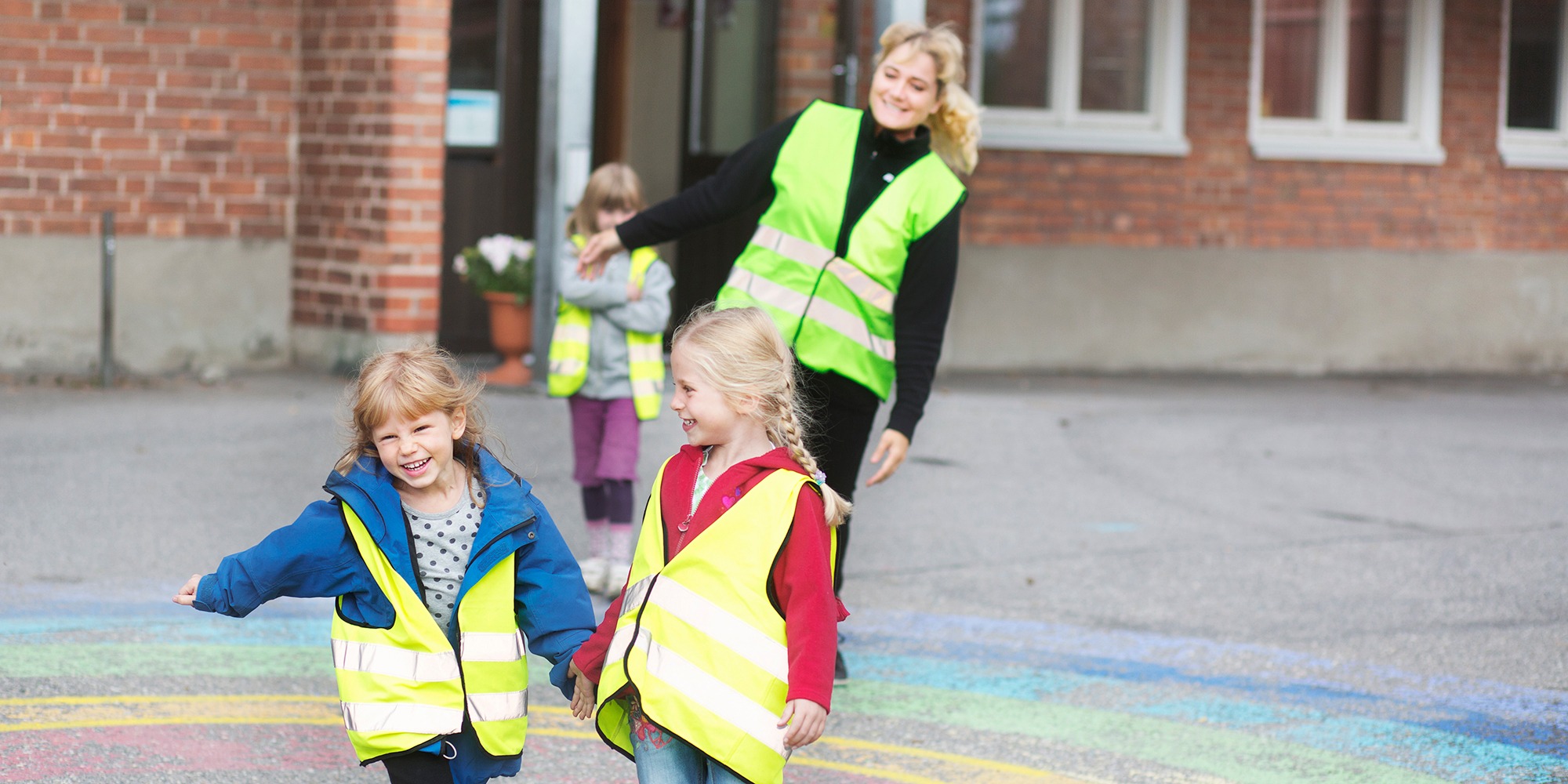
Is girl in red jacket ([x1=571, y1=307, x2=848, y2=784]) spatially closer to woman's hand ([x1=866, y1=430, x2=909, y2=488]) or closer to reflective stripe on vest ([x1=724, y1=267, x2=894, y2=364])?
woman's hand ([x1=866, y1=430, x2=909, y2=488])

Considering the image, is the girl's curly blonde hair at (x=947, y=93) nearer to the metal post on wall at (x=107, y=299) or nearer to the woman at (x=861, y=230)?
the woman at (x=861, y=230)

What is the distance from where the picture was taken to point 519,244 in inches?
453

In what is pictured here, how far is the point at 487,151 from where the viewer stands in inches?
492

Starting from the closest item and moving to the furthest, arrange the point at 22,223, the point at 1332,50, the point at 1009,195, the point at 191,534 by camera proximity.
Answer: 1. the point at 191,534
2. the point at 22,223
3. the point at 1009,195
4. the point at 1332,50

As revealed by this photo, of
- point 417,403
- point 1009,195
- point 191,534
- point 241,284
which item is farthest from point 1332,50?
point 417,403

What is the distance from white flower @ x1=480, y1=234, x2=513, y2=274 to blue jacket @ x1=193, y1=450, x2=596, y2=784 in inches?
316

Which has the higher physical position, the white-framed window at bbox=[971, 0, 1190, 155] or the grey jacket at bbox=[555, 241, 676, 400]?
the white-framed window at bbox=[971, 0, 1190, 155]

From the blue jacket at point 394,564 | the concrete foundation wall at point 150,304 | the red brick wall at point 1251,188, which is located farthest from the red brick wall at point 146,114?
the blue jacket at point 394,564

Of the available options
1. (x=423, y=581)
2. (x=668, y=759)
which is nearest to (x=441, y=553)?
(x=423, y=581)

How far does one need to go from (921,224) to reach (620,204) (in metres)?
1.76

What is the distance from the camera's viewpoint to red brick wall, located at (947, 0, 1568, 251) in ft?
45.1

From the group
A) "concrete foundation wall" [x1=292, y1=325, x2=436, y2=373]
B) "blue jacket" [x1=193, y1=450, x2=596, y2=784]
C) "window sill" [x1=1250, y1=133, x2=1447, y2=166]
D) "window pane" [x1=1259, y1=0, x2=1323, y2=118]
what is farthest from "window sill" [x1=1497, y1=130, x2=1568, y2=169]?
"blue jacket" [x1=193, y1=450, x2=596, y2=784]

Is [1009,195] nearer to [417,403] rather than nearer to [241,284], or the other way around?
[241,284]

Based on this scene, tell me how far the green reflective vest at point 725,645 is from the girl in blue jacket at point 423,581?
293mm
